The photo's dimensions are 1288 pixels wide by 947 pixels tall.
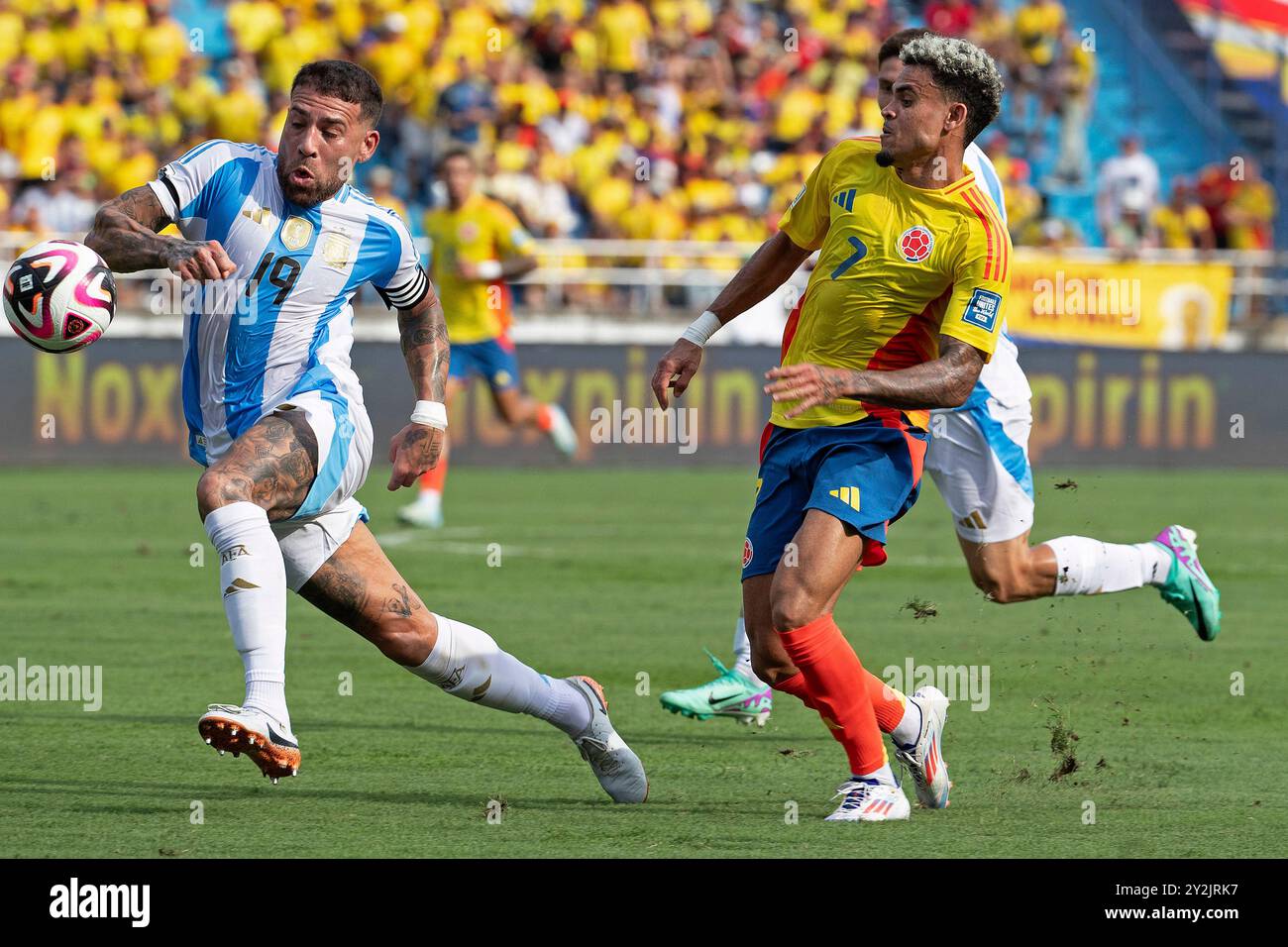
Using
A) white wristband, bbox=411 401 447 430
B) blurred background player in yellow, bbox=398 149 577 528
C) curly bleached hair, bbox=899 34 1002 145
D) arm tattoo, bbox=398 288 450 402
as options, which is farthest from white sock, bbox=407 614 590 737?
blurred background player in yellow, bbox=398 149 577 528

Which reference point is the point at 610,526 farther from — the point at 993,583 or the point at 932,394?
the point at 932,394

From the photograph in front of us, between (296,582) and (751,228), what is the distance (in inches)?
640

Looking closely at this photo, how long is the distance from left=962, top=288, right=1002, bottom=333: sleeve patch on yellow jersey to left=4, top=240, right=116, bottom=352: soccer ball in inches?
99.1

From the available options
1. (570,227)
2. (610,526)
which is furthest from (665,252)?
(610,526)

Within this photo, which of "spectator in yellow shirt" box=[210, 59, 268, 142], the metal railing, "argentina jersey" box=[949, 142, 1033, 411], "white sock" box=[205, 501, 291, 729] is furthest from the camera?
"spectator in yellow shirt" box=[210, 59, 268, 142]

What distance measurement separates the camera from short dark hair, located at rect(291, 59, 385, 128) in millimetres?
6070

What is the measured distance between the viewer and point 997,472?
7.82m

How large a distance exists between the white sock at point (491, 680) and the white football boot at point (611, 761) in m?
0.03

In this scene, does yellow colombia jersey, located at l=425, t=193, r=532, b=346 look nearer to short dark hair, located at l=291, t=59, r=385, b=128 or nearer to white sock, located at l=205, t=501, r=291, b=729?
short dark hair, located at l=291, t=59, r=385, b=128

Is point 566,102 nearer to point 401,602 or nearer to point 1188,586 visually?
point 1188,586

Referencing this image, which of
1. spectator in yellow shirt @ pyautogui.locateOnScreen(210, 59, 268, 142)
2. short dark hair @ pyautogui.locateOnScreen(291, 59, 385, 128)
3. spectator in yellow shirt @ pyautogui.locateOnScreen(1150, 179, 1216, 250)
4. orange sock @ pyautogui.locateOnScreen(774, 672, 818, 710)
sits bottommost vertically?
orange sock @ pyautogui.locateOnScreen(774, 672, 818, 710)

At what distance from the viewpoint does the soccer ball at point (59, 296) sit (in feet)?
19.5

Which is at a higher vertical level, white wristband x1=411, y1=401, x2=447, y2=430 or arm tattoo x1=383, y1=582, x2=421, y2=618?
white wristband x1=411, y1=401, x2=447, y2=430

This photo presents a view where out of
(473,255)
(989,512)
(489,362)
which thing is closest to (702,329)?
(989,512)
